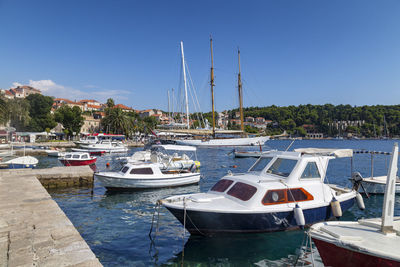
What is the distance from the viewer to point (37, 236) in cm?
754

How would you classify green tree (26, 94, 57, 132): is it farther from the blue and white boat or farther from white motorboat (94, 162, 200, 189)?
the blue and white boat

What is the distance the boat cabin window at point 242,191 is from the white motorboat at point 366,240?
3.08m

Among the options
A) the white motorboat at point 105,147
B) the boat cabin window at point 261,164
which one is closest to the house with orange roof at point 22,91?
the white motorboat at point 105,147

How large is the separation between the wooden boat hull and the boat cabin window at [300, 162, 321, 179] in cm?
157

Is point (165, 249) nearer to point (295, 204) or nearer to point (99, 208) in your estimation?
point (295, 204)

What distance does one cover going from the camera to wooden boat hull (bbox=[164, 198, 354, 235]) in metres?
9.42

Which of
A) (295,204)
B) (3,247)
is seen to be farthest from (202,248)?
(3,247)

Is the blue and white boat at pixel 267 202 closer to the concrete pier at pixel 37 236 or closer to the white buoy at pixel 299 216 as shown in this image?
the white buoy at pixel 299 216

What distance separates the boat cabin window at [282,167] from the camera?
11310 millimetres

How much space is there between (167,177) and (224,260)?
11599 millimetres

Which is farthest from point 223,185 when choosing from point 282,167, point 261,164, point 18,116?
point 18,116

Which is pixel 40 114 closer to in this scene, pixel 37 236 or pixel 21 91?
pixel 21 91

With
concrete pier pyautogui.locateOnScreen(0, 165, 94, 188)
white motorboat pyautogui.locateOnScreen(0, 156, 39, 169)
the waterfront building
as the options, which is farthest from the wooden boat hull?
the waterfront building

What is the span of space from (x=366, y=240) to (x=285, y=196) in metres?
4.02
